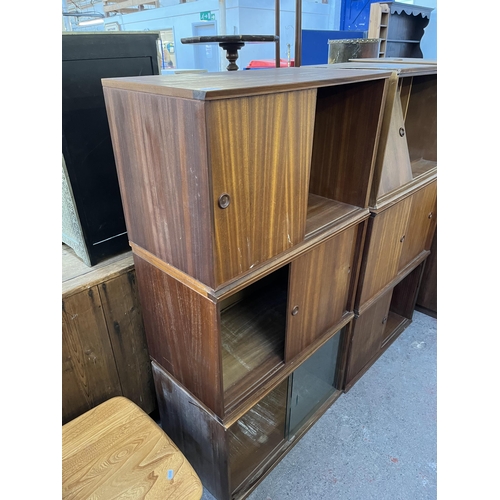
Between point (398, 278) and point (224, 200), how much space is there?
1281 millimetres

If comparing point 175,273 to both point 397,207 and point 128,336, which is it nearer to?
point 128,336

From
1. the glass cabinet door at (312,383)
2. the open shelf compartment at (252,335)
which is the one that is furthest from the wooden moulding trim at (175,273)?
the glass cabinet door at (312,383)

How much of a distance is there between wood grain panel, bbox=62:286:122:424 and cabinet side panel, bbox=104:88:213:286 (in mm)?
344

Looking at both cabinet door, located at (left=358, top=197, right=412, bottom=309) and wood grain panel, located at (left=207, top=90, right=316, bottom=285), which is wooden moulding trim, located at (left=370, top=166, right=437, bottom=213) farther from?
wood grain panel, located at (left=207, top=90, right=316, bottom=285)

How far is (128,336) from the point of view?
128 cm

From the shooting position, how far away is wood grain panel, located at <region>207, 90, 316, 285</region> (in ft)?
2.25

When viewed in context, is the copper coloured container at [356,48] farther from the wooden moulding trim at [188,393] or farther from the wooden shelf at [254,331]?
the wooden moulding trim at [188,393]

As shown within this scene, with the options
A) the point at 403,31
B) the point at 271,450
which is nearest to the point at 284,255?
the point at 271,450

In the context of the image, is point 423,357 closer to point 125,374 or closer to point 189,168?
point 125,374

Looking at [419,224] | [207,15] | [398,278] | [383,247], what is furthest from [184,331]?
[207,15]

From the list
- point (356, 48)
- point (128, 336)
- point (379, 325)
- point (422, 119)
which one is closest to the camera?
point (128, 336)

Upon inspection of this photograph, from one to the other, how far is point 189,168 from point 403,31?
4337 mm

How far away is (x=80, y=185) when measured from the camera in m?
1.05

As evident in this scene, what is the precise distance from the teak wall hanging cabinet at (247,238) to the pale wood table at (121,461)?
5.4 inches
